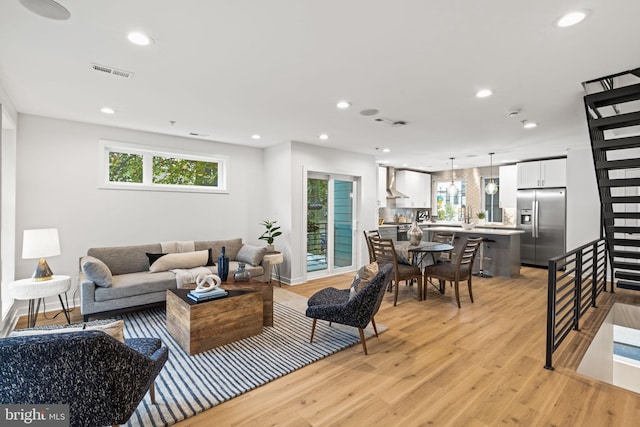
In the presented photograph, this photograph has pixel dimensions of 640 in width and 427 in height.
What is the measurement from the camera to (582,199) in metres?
5.86

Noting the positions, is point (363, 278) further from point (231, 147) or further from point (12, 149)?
point (12, 149)

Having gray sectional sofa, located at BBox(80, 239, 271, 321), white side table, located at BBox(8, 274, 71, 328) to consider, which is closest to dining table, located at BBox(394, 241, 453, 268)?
gray sectional sofa, located at BBox(80, 239, 271, 321)

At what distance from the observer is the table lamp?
348 centimetres

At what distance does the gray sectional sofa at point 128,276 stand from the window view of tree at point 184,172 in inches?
46.4

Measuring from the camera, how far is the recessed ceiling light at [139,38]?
225 centimetres

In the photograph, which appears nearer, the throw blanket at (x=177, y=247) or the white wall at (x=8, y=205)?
the white wall at (x=8, y=205)

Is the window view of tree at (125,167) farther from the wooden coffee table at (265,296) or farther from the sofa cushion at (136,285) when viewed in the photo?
the wooden coffee table at (265,296)

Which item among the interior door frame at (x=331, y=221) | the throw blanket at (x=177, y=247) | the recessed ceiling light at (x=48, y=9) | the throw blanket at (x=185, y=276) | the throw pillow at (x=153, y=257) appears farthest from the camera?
the interior door frame at (x=331, y=221)

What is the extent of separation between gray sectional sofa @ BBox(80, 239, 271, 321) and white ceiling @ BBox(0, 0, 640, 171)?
185cm

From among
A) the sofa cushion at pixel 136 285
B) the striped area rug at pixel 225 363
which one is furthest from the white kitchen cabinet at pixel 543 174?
the sofa cushion at pixel 136 285

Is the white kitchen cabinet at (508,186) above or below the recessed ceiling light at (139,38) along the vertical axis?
below

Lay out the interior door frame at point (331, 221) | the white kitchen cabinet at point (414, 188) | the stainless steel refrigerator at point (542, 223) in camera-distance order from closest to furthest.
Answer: the interior door frame at point (331, 221) < the stainless steel refrigerator at point (542, 223) < the white kitchen cabinet at point (414, 188)

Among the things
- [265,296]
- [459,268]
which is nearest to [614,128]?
[459,268]

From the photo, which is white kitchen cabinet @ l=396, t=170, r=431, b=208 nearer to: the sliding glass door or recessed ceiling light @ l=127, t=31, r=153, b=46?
the sliding glass door
